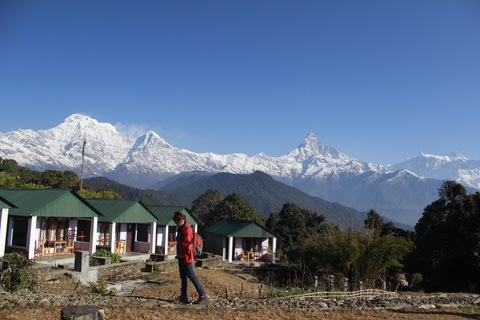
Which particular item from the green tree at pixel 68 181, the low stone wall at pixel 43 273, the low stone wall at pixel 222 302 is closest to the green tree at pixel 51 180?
the green tree at pixel 68 181

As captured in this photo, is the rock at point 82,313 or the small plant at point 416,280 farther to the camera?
the small plant at point 416,280

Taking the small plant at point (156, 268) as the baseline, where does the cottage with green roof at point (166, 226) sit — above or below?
above

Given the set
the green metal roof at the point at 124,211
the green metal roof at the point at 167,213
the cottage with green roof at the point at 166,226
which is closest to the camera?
the green metal roof at the point at 124,211

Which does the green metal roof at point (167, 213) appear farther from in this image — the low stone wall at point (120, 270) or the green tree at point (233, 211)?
the green tree at point (233, 211)

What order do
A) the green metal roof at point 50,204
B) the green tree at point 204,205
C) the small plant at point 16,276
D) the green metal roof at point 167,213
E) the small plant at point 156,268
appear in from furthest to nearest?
the green tree at point 204,205 → the green metal roof at point 167,213 → the small plant at point 156,268 → the green metal roof at point 50,204 → the small plant at point 16,276

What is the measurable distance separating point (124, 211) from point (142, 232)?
405 cm

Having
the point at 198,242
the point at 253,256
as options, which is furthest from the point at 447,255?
the point at 198,242

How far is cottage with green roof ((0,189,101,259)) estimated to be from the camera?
54.3ft

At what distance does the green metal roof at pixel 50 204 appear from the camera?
16695 mm

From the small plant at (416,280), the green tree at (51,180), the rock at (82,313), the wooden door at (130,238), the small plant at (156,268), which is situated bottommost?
the small plant at (416,280)

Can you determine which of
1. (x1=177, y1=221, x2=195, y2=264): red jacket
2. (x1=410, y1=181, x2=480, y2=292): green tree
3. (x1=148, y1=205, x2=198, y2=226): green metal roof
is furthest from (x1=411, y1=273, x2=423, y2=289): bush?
(x1=177, y1=221, x2=195, y2=264): red jacket

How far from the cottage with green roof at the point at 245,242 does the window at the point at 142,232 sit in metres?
6.53

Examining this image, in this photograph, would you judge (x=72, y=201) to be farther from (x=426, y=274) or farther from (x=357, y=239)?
(x=426, y=274)

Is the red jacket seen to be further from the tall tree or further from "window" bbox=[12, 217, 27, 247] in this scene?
the tall tree
